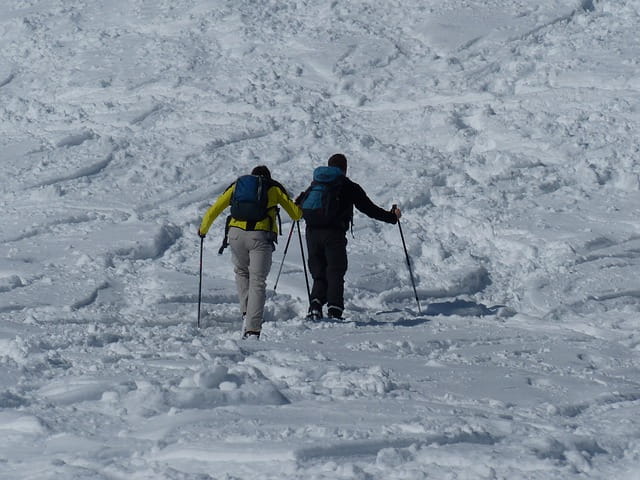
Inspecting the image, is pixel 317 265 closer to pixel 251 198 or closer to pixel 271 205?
pixel 271 205

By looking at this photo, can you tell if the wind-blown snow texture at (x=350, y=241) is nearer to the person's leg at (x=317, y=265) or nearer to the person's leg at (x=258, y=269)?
the person's leg at (x=258, y=269)

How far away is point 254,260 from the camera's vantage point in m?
8.94

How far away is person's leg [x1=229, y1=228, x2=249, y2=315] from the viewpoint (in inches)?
353

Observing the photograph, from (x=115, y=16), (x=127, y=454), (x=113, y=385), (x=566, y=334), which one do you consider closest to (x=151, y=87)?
(x=115, y=16)

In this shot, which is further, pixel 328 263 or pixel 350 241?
pixel 350 241

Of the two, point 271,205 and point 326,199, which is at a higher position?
point 326,199

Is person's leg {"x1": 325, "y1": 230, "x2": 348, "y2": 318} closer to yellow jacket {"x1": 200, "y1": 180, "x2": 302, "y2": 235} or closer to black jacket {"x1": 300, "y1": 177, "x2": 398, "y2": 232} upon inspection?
black jacket {"x1": 300, "y1": 177, "x2": 398, "y2": 232}

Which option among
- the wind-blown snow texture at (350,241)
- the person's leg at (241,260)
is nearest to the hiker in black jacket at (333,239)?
the wind-blown snow texture at (350,241)

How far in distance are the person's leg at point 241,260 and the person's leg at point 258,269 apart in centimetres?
8

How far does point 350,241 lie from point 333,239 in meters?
2.23

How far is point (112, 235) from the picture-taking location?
37.9 ft

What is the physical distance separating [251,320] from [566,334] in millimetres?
2992

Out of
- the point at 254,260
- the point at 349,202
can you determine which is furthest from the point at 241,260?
the point at 349,202

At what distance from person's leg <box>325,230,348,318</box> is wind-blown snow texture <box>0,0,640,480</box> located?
1.15 ft
